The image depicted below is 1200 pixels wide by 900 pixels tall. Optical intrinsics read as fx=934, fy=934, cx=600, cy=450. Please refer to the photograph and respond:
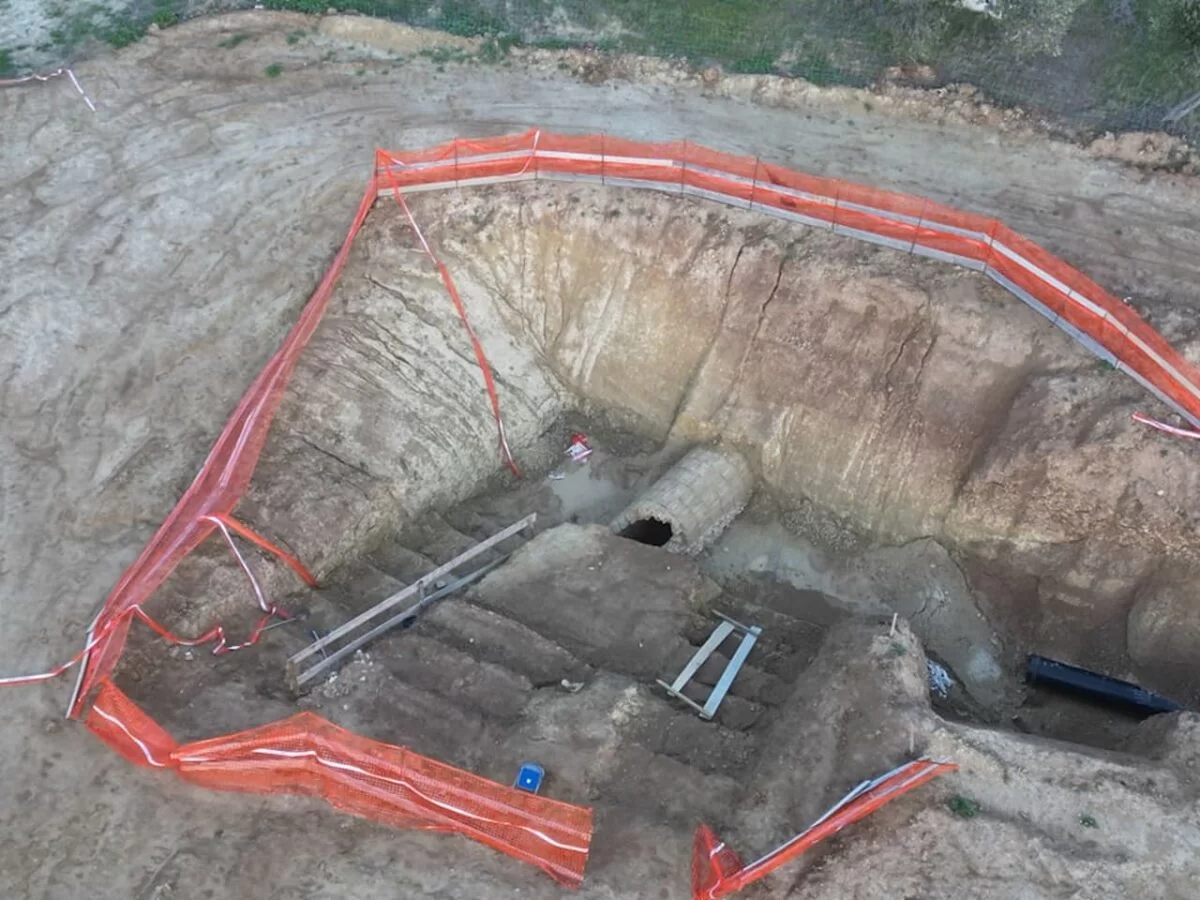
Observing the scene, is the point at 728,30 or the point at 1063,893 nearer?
the point at 1063,893

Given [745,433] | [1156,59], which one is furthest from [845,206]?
[1156,59]

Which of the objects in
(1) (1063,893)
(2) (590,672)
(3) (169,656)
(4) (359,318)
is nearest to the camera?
(1) (1063,893)

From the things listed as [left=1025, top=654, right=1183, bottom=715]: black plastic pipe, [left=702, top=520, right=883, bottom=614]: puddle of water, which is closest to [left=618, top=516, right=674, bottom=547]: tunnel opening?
[left=702, top=520, right=883, bottom=614]: puddle of water

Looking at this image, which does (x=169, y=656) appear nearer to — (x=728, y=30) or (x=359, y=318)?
(x=359, y=318)

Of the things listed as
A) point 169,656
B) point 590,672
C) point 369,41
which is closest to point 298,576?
point 169,656

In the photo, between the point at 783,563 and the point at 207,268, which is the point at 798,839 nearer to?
the point at 783,563

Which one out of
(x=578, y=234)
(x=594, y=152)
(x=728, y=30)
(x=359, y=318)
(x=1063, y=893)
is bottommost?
(x=1063, y=893)

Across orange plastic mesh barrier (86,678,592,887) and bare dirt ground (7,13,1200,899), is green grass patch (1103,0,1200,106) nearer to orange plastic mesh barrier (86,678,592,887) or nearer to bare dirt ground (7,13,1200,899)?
bare dirt ground (7,13,1200,899)

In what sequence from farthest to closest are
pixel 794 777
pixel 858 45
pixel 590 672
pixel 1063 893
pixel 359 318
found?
pixel 858 45 < pixel 359 318 < pixel 590 672 < pixel 794 777 < pixel 1063 893
